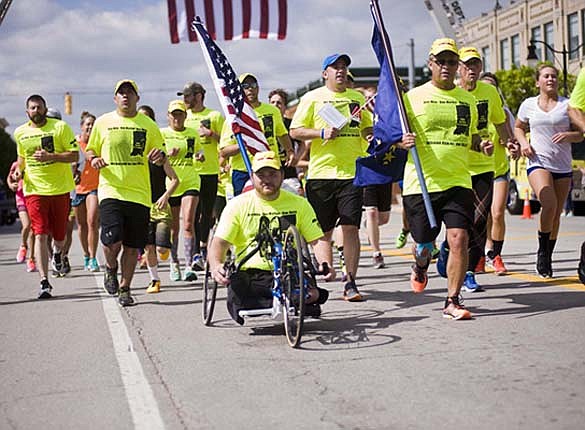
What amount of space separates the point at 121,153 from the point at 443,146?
3308 mm

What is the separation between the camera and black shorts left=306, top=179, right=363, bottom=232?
9406mm

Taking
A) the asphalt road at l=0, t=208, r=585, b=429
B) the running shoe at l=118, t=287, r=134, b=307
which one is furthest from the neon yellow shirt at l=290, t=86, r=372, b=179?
the running shoe at l=118, t=287, r=134, b=307

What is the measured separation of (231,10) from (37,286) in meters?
11.9

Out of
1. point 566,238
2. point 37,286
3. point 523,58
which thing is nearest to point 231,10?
point 566,238

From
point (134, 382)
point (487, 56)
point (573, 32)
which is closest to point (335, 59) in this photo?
point (134, 382)

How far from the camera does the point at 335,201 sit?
959cm

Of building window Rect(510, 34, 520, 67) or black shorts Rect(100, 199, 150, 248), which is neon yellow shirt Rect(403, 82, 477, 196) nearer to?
black shorts Rect(100, 199, 150, 248)

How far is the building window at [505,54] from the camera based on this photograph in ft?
210

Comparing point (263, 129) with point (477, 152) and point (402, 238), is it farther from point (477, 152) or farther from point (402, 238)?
point (402, 238)

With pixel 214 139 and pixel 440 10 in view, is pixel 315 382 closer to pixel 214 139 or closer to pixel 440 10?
pixel 214 139

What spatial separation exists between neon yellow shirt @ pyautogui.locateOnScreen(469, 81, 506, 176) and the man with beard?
14.1 ft

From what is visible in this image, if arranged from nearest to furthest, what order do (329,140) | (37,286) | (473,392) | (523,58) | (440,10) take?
1. (473,392)
2. (329,140)
3. (37,286)
4. (440,10)
5. (523,58)

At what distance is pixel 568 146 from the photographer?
10.4 meters

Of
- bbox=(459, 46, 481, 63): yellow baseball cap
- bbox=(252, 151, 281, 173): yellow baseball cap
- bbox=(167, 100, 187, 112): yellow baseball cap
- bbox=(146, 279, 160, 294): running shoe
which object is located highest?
bbox=(459, 46, 481, 63): yellow baseball cap
